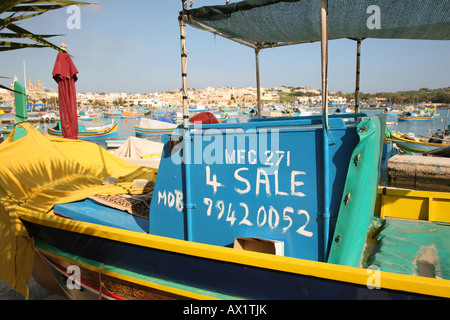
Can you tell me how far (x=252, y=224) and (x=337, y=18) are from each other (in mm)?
2224

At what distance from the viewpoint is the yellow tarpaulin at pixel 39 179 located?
3.88 metres

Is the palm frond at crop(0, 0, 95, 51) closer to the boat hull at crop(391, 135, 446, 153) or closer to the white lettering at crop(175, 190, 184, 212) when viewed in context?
the white lettering at crop(175, 190, 184, 212)

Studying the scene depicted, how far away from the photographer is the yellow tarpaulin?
153 inches

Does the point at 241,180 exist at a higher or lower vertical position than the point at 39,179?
higher

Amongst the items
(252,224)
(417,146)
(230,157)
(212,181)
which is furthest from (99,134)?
(252,224)

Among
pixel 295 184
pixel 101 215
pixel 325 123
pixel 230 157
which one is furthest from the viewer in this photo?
pixel 101 215

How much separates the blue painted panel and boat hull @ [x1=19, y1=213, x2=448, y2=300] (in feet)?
1.33

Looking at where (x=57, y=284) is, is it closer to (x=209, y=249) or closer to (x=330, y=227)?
(x=209, y=249)

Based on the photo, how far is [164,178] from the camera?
326 centimetres

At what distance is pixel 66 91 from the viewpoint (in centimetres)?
881

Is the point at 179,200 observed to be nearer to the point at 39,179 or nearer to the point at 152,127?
the point at 39,179

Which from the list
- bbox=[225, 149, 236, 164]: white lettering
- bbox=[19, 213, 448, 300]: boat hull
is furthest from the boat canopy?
bbox=[19, 213, 448, 300]: boat hull

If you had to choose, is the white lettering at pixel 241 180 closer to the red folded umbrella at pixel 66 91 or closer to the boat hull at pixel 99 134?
the red folded umbrella at pixel 66 91

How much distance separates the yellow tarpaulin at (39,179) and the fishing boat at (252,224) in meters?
0.04
